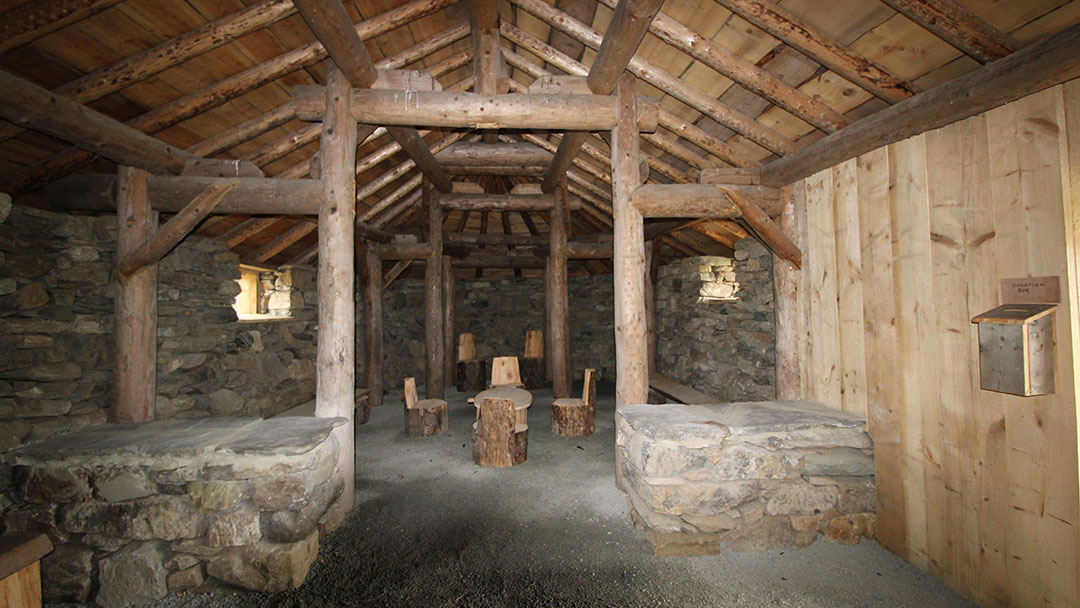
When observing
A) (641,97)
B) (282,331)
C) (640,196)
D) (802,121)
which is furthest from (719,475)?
(282,331)

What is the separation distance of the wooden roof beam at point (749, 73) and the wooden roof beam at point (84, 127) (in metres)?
4.18

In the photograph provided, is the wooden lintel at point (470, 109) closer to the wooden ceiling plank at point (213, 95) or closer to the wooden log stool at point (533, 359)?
the wooden ceiling plank at point (213, 95)

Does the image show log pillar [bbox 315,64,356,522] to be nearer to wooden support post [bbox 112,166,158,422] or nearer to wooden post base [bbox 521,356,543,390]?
wooden support post [bbox 112,166,158,422]

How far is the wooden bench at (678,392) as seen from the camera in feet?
19.0

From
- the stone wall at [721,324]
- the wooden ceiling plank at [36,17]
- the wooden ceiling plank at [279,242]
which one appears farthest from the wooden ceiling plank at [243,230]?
the stone wall at [721,324]

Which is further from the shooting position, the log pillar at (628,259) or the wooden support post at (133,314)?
the log pillar at (628,259)

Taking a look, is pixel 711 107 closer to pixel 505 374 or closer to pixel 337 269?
pixel 337 269

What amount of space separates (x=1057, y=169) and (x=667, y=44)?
8.16 feet

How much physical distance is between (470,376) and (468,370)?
0.13 m

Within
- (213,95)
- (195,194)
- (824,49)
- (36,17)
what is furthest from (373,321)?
(824,49)

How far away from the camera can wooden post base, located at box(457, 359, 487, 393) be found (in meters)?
8.62

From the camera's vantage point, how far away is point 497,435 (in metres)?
4.50

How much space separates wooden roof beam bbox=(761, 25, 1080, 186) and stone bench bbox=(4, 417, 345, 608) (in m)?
4.43

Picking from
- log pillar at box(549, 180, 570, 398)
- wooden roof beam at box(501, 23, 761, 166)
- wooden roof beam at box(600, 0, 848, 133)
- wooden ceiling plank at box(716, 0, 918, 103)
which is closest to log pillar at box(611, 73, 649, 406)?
wooden roof beam at box(501, 23, 761, 166)
